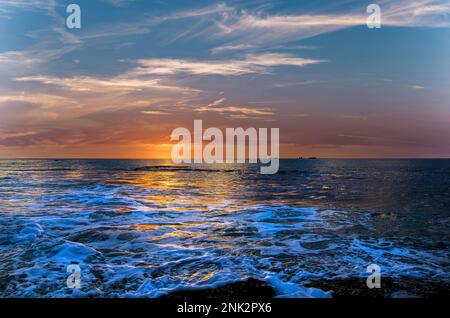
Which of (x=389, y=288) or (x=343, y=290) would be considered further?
(x=389, y=288)

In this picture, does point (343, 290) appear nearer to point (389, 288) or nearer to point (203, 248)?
point (389, 288)

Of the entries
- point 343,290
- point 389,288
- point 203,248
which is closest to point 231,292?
point 343,290

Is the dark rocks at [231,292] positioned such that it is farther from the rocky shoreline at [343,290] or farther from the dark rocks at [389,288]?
the dark rocks at [389,288]

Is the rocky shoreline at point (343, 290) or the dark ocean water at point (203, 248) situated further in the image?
the dark ocean water at point (203, 248)

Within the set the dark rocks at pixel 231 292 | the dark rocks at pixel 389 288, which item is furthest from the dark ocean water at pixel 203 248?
the dark rocks at pixel 389 288

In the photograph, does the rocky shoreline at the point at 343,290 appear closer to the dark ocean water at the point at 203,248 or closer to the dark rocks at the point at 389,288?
the dark rocks at the point at 389,288

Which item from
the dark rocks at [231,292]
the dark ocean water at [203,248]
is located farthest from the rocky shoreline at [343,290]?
the dark ocean water at [203,248]

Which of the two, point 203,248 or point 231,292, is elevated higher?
point 231,292

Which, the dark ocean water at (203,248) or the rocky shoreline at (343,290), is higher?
the rocky shoreline at (343,290)

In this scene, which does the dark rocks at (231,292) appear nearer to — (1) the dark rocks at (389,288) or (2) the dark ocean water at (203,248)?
(2) the dark ocean water at (203,248)
